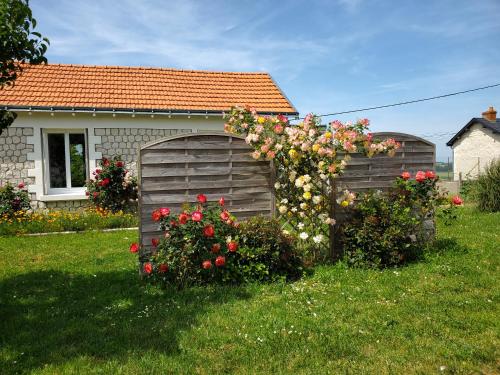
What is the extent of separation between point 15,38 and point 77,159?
8.17m

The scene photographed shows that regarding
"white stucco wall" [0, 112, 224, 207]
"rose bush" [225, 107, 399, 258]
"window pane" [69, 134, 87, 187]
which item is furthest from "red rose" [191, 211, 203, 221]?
"window pane" [69, 134, 87, 187]

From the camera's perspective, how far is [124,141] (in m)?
11.9

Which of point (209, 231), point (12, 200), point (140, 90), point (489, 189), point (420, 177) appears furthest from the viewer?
point (140, 90)

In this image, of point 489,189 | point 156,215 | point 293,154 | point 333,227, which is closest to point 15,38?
point 156,215

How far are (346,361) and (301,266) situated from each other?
254cm

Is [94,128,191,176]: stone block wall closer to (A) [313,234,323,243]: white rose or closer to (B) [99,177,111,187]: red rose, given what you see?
(B) [99,177,111,187]: red rose

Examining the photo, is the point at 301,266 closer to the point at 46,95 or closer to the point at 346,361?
the point at 346,361

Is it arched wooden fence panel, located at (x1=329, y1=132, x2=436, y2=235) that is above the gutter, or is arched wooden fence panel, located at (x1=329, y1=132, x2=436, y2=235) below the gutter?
below

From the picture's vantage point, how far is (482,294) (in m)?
5.02

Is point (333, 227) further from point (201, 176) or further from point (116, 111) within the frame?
point (116, 111)

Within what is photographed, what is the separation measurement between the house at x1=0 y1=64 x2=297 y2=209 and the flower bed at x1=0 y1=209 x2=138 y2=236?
2.76ft

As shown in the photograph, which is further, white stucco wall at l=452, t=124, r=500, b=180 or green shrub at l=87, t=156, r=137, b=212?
white stucco wall at l=452, t=124, r=500, b=180

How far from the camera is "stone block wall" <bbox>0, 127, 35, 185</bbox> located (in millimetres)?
11094

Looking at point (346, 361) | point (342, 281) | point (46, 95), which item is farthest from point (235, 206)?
point (46, 95)
